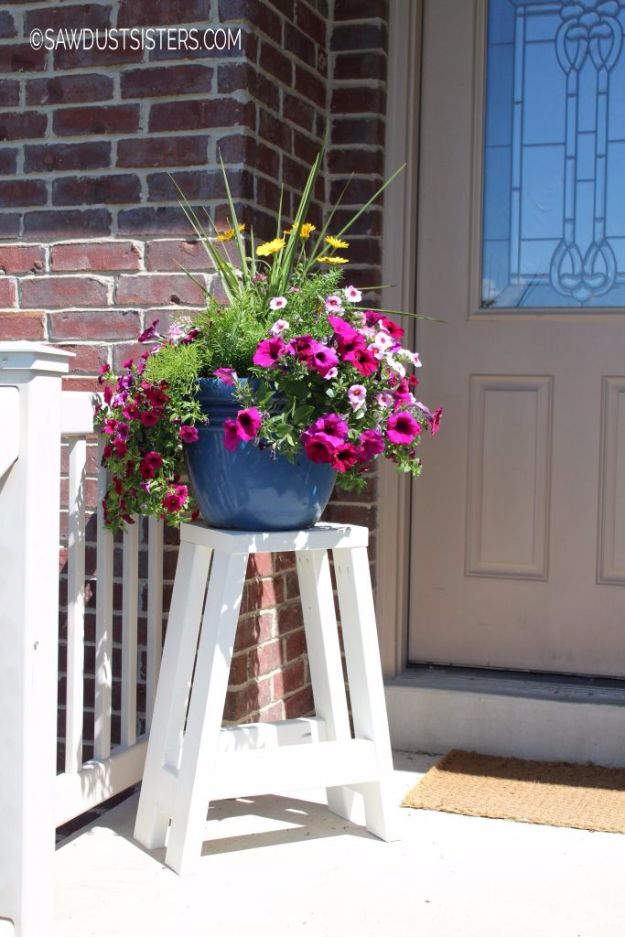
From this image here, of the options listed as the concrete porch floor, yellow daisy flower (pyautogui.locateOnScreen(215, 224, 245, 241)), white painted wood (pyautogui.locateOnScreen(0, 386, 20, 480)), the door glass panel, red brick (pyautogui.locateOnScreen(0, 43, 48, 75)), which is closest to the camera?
white painted wood (pyautogui.locateOnScreen(0, 386, 20, 480))

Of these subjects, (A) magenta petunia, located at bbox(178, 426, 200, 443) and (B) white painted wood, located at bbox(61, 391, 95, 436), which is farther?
(B) white painted wood, located at bbox(61, 391, 95, 436)

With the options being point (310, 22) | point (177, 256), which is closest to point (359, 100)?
point (310, 22)

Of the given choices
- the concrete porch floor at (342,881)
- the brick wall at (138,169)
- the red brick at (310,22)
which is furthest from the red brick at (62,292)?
the concrete porch floor at (342,881)

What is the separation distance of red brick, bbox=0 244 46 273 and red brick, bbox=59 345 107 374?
0.22m

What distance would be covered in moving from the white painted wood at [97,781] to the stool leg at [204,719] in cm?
22

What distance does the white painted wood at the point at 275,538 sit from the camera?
7.44 feet

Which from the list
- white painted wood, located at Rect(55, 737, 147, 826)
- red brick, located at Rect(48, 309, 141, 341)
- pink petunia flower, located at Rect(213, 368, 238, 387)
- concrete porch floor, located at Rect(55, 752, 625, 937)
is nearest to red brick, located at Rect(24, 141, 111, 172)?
red brick, located at Rect(48, 309, 141, 341)

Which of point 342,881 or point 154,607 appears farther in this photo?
point 154,607

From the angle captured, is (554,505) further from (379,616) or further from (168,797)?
(168,797)

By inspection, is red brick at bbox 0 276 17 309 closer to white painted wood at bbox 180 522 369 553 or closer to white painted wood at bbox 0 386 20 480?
white painted wood at bbox 180 522 369 553

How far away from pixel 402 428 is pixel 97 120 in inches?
44.5

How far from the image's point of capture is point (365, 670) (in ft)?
7.90

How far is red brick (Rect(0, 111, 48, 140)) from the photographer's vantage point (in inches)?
111

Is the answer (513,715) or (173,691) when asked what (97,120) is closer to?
(173,691)
